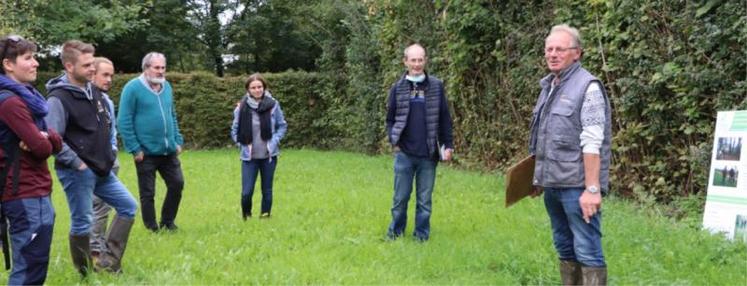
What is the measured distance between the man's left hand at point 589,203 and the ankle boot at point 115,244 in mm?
3504

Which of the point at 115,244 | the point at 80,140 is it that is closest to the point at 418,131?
the point at 115,244

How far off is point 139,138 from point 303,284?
8.98ft

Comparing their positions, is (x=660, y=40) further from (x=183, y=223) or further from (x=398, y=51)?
(x=398, y=51)

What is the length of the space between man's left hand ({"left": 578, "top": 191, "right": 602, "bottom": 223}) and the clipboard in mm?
712

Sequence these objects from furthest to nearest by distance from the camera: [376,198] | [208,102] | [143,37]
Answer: [143,37], [208,102], [376,198]

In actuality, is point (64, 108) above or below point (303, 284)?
above

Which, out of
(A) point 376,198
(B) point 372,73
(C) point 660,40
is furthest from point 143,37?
(C) point 660,40

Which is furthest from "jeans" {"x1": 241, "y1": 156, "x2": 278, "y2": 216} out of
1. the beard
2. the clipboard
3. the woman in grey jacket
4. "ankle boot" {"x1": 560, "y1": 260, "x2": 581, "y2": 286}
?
"ankle boot" {"x1": 560, "y1": 260, "x2": 581, "y2": 286}

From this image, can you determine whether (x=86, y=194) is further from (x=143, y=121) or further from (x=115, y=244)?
(x=143, y=121)

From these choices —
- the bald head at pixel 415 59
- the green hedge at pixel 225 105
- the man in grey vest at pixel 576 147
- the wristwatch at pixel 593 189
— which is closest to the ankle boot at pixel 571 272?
the man in grey vest at pixel 576 147

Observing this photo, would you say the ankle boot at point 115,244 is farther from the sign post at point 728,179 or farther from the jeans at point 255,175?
the sign post at point 728,179

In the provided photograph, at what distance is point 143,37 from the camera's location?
3117 centimetres

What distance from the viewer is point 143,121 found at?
22.2 feet

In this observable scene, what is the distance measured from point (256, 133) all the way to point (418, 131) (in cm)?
223
